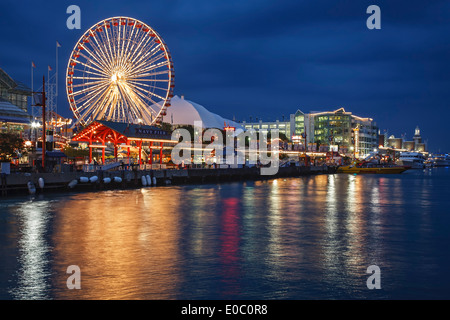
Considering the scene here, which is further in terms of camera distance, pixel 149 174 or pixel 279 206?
pixel 149 174

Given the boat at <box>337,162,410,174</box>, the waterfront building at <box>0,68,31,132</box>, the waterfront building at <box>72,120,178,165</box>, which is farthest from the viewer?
the boat at <box>337,162,410,174</box>

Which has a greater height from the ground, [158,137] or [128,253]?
[158,137]

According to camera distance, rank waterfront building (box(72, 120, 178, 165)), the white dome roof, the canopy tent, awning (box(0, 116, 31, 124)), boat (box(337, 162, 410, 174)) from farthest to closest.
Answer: the white dome roof → boat (box(337, 162, 410, 174)) → the canopy tent → awning (box(0, 116, 31, 124)) → waterfront building (box(72, 120, 178, 165))

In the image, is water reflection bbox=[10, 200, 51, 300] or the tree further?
the tree

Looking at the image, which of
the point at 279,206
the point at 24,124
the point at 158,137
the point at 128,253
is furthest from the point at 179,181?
the point at 128,253

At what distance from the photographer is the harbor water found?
15.6 metres

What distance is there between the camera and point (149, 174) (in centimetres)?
6169

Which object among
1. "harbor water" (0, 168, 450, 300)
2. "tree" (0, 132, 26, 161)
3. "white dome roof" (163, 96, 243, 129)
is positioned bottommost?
"harbor water" (0, 168, 450, 300)

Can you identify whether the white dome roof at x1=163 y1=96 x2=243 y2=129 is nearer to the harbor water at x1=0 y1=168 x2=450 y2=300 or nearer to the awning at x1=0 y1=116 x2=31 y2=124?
the awning at x1=0 y1=116 x2=31 y2=124

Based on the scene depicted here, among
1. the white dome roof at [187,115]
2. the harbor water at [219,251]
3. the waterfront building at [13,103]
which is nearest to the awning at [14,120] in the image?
the waterfront building at [13,103]

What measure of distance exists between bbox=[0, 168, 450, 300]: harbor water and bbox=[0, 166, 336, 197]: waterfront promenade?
281 inches

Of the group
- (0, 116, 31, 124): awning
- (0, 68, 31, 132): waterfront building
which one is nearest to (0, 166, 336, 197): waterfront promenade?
(0, 68, 31, 132): waterfront building
